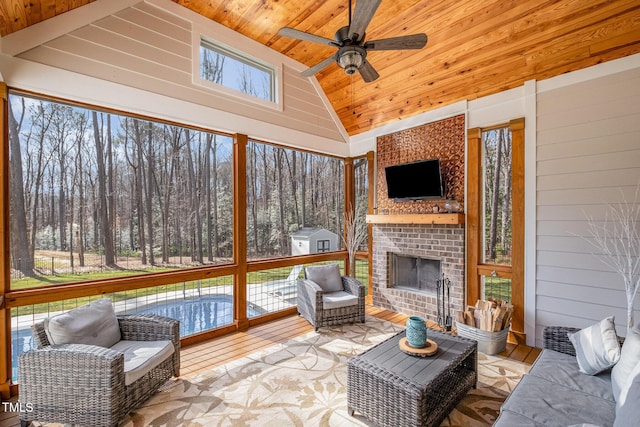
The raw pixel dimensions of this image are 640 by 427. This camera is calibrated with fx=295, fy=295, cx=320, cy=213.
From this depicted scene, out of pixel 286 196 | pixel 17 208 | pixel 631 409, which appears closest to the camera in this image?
pixel 631 409

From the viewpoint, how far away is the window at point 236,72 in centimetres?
394

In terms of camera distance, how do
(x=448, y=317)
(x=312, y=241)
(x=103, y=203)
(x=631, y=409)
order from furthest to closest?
(x=312, y=241)
(x=448, y=317)
(x=103, y=203)
(x=631, y=409)

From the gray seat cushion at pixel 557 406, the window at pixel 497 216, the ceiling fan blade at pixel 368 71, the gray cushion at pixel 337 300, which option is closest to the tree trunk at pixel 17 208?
the gray cushion at pixel 337 300

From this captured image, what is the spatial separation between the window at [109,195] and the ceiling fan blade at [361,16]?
250cm

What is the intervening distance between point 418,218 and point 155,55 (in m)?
4.04

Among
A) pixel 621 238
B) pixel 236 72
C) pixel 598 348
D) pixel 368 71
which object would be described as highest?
pixel 236 72

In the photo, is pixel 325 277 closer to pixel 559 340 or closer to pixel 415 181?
pixel 415 181

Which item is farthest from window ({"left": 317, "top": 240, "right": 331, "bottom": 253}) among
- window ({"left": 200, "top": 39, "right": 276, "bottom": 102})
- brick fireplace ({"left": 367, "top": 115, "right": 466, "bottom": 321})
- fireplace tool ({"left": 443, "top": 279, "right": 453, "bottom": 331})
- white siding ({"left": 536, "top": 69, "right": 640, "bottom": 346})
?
white siding ({"left": 536, "top": 69, "right": 640, "bottom": 346})

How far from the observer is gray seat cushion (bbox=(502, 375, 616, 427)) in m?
1.64

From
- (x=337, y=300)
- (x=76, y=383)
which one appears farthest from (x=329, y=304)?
(x=76, y=383)

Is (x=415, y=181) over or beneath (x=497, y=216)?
→ over

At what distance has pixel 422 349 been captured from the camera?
2428mm

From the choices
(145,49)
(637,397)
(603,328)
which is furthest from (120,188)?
(603,328)

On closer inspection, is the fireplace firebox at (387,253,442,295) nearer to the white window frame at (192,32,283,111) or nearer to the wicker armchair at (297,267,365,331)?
the wicker armchair at (297,267,365,331)
